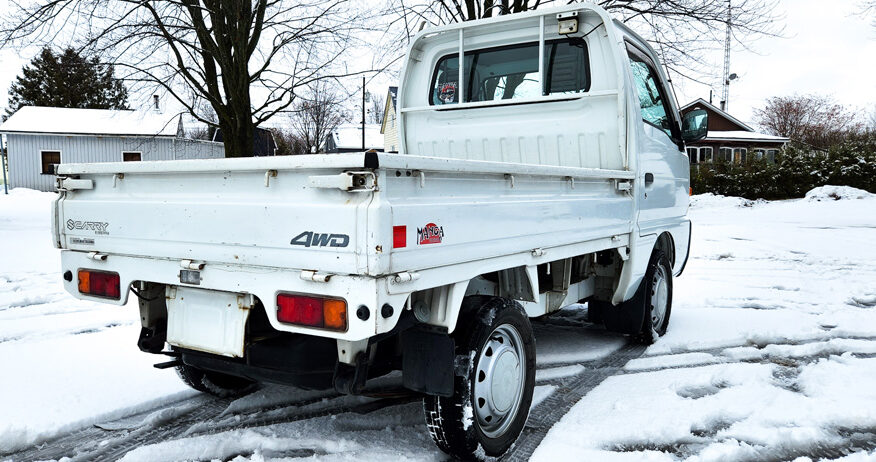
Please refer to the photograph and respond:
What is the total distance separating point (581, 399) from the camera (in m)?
3.76

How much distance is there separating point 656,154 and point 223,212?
3440 mm

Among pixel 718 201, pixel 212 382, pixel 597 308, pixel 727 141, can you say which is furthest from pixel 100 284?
pixel 727 141

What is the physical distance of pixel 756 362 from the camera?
449 centimetres

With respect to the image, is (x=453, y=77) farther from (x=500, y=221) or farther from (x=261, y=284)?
(x=261, y=284)

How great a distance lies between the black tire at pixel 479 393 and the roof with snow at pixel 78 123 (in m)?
28.4

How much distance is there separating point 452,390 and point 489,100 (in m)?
Result: 2.69

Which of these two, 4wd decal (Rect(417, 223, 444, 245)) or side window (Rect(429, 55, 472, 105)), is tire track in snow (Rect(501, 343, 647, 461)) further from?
side window (Rect(429, 55, 472, 105))

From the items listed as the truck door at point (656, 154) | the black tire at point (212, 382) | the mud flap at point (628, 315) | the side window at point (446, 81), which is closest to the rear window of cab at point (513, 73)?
the side window at point (446, 81)

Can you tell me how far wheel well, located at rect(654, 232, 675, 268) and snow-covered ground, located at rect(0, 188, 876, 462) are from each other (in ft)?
2.16

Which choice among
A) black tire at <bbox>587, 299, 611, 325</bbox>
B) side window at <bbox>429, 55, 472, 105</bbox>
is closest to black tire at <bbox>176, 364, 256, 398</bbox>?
side window at <bbox>429, 55, 472, 105</bbox>

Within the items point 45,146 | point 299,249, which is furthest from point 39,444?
point 45,146

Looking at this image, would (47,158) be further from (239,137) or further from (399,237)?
(399,237)

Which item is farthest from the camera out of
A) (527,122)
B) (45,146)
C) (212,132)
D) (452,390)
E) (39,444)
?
(212,132)

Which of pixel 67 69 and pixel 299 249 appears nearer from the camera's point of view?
pixel 299 249
